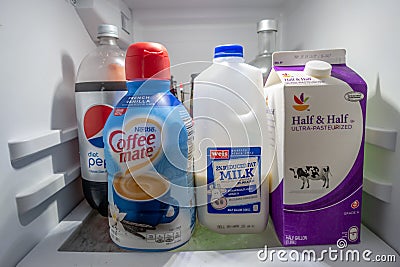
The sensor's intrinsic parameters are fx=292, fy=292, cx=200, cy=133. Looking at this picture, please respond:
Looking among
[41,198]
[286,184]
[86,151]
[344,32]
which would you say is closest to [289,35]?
[344,32]

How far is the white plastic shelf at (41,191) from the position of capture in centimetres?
55

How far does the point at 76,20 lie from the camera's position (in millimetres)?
823

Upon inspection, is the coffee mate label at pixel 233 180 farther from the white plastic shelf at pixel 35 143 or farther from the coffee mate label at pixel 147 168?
the white plastic shelf at pixel 35 143

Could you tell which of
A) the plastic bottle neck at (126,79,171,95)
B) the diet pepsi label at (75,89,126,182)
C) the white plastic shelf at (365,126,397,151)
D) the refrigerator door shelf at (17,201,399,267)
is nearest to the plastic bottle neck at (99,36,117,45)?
the diet pepsi label at (75,89,126,182)

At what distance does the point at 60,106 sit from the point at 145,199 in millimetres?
348

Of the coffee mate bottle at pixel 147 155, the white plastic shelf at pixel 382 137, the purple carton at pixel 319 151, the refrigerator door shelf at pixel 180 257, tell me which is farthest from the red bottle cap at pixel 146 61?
the white plastic shelf at pixel 382 137

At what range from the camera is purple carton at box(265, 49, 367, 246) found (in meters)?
0.55

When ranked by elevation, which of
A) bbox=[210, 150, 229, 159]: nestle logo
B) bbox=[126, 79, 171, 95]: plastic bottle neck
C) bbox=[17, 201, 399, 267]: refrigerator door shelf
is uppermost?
bbox=[126, 79, 171, 95]: plastic bottle neck

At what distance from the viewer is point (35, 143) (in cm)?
58

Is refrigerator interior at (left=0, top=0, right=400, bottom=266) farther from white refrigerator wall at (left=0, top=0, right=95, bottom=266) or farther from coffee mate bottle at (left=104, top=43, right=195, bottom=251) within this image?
coffee mate bottle at (left=104, top=43, right=195, bottom=251)

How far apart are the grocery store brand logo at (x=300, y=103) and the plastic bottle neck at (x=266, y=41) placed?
0.50m

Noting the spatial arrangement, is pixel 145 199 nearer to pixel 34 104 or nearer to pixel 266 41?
pixel 34 104

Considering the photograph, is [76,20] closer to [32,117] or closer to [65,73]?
[65,73]

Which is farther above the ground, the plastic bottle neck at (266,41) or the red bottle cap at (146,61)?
the plastic bottle neck at (266,41)
